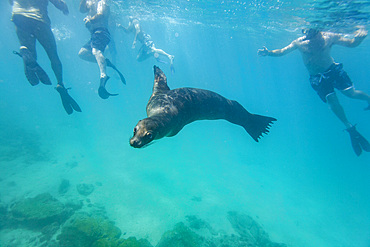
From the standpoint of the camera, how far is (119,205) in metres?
10.8

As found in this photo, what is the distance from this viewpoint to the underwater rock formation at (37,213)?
8.24m

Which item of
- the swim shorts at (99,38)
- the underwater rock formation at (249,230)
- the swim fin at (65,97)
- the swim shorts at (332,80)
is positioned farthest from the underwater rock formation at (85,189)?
the swim shorts at (332,80)

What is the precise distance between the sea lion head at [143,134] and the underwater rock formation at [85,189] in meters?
12.5

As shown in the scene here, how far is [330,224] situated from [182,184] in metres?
13.6

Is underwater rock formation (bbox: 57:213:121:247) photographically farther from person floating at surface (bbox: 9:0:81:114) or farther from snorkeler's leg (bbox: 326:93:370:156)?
snorkeler's leg (bbox: 326:93:370:156)

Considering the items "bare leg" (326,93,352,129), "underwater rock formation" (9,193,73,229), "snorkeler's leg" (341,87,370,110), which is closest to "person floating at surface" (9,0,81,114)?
"underwater rock formation" (9,193,73,229)

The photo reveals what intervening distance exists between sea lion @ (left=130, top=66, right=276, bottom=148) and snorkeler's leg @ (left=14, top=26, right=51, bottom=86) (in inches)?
199

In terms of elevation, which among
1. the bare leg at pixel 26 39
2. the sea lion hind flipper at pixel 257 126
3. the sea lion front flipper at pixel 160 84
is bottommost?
the bare leg at pixel 26 39

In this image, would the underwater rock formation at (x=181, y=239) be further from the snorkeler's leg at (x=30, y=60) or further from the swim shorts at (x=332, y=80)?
the swim shorts at (x=332, y=80)

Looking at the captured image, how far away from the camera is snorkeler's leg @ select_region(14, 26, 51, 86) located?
232 inches

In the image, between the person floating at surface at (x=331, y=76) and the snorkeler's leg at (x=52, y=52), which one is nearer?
the snorkeler's leg at (x=52, y=52)

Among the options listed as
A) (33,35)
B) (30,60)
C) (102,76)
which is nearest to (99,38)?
(33,35)

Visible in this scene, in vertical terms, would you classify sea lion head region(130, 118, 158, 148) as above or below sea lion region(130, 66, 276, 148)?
below

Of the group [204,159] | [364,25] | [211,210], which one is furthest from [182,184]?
[364,25]
